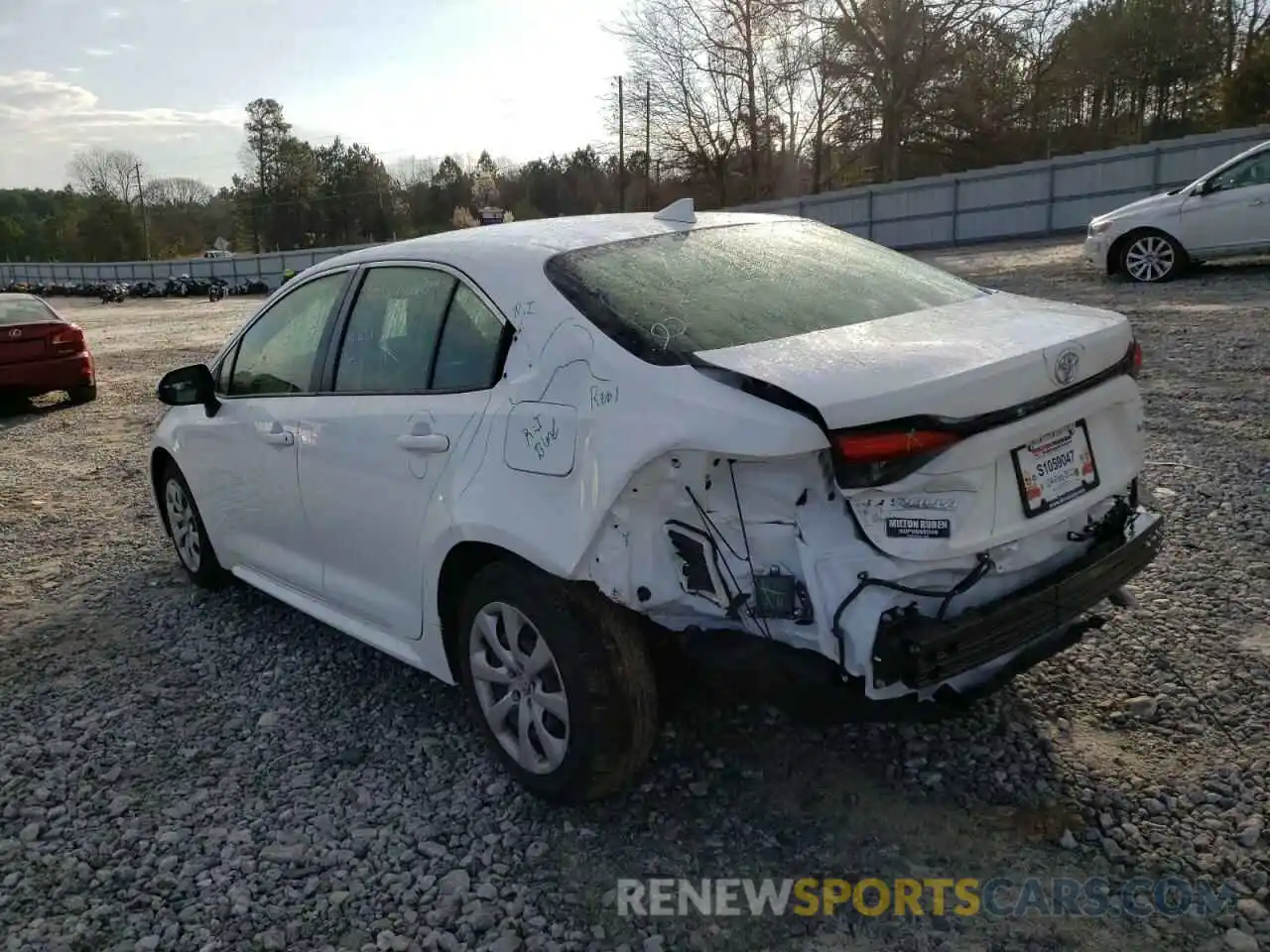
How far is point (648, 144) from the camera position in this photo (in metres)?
49.6

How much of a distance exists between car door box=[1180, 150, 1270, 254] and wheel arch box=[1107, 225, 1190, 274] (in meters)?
0.19

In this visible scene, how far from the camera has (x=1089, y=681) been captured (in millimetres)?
3529

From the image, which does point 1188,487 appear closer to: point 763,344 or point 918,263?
point 918,263

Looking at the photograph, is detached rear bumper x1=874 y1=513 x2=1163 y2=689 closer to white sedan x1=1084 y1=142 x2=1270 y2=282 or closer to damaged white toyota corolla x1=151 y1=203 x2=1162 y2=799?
damaged white toyota corolla x1=151 y1=203 x2=1162 y2=799

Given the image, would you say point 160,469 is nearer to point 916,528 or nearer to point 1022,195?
point 916,528

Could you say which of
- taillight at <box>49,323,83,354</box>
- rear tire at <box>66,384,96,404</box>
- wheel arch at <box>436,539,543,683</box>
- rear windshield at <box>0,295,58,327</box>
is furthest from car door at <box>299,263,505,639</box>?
rear tire at <box>66,384,96,404</box>

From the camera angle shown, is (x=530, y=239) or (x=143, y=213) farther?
(x=143, y=213)

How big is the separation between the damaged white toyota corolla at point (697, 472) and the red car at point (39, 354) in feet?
31.4

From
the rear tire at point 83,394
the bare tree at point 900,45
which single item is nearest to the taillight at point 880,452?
the rear tire at point 83,394

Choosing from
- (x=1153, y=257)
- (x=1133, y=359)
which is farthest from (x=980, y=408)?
(x=1153, y=257)

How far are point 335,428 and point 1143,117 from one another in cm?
4319

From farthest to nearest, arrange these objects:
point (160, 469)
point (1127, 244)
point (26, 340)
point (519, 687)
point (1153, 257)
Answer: point (1127, 244)
point (1153, 257)
point (26, 340)
point (160, 469)
point (519, 687)

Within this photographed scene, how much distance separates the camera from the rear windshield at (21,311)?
38.4ft

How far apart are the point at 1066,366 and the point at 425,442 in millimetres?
1908
